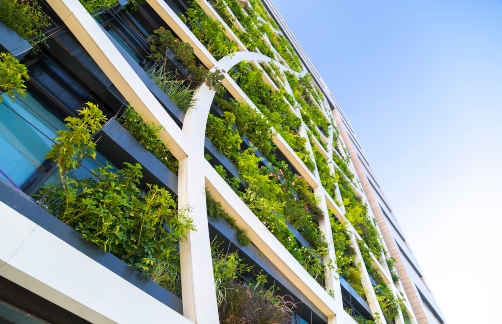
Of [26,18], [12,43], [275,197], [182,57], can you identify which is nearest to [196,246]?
[12,43]

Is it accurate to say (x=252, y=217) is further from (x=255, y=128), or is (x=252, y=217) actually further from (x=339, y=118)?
(x=339, y=118)

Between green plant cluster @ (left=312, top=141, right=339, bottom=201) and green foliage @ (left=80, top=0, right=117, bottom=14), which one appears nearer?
green foliage @ (left=80, top=0, right=117, bottom=14)

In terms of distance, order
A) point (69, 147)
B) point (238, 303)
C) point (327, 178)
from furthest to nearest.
Answer: point (327, 178) → point (238, 303) → point (69, 147)

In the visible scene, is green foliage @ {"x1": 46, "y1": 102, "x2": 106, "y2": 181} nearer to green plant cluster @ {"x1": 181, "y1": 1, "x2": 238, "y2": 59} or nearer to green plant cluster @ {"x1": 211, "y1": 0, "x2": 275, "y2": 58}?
green plant cluster @ {"x1": 181, "y1": 1, "x2": 238, "y2": 59}

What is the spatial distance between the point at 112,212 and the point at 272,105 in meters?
8.12

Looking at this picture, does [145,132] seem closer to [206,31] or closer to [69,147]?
[69,147]

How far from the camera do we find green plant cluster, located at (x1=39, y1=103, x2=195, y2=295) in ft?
11.6

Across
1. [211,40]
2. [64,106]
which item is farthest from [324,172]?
[64,106]

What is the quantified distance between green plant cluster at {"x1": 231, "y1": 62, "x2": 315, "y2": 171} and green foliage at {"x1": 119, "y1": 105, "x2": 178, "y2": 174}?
4747mm

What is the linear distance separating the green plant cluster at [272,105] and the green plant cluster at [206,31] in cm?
70

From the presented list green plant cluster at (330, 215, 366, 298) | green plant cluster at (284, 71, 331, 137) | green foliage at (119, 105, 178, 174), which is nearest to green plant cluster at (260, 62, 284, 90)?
green plant cluster at (284, 71, 331, 137)

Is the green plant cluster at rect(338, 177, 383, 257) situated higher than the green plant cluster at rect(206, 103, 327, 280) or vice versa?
the green plant cluster at rect(206, 103, 327, 280)

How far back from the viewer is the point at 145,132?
496 centimetres

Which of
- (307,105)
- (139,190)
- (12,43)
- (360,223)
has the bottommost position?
(360,223)
